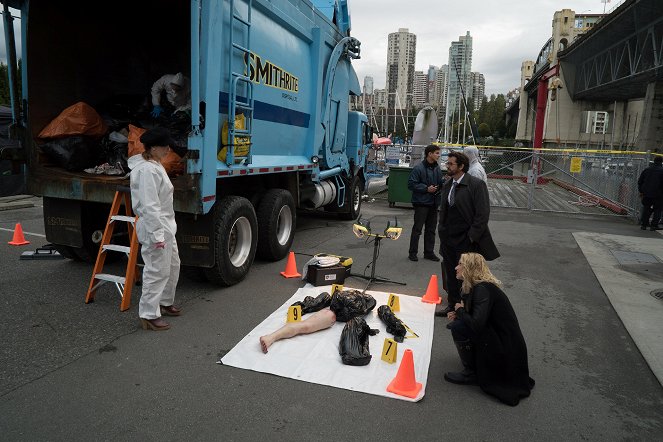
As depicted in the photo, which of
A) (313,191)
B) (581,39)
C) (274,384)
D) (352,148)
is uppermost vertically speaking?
(581,39)

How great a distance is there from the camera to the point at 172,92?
5910mm

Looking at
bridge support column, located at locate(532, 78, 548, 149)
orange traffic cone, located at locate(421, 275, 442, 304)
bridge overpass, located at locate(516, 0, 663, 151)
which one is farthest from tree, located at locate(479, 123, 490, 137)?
orange traffic cone, located at locate(421, 275, 442, 304)

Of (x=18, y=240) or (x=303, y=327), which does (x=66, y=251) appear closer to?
(x=18, y=240)

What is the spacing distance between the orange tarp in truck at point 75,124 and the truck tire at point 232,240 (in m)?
1.84

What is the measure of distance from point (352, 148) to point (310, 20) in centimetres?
395

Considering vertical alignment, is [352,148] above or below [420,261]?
above

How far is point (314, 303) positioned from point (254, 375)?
1373 millimetres

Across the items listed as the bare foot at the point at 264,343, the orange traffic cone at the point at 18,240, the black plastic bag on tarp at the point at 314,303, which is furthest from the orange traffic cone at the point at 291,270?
the orange traffic cone at the point at 18,240

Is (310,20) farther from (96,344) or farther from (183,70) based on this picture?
(96,344)

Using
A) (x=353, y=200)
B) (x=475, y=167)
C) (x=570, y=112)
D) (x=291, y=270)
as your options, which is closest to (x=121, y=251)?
(x=291, y=270)

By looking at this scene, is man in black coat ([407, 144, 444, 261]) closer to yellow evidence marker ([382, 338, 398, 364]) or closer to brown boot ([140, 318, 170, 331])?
yellow evidence marker ([382, 338, 398, 364])

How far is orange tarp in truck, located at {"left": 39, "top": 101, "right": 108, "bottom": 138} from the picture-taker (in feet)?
18.1

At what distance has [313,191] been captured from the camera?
8445mm

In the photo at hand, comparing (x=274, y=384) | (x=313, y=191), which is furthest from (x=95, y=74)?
(x=274, y=384)
